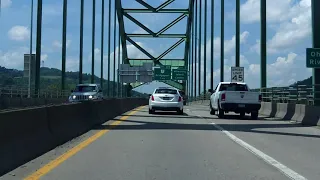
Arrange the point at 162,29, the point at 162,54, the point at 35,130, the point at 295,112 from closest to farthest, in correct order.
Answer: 1. the point at 35,130
2. the point at 295,112
3. the point at 162,29
4. the point at 162,54

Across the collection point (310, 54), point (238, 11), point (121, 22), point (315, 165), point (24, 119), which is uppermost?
point (121, 22)

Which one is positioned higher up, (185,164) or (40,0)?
(40,0)

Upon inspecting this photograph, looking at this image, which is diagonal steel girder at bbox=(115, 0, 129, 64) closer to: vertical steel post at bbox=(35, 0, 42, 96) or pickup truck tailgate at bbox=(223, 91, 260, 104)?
vertical steel post at bbox=(35, 0, 42, 96)

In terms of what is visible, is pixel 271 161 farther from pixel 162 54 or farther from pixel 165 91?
pixel 162 54

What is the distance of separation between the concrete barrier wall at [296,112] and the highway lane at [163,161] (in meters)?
6.45

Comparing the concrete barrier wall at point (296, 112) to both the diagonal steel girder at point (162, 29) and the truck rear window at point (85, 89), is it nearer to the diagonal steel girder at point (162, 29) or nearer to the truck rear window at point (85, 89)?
the truck rear window at point (85, 89)

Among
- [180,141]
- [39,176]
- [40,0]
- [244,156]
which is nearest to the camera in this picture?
[39,176]

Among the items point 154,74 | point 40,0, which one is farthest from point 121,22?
point 40,0

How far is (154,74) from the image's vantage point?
81.2m

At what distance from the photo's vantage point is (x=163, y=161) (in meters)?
9.96

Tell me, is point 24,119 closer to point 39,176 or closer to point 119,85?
point 39,176

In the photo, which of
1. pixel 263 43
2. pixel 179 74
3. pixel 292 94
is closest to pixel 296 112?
pixel 292 94

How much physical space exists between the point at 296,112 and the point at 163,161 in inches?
544

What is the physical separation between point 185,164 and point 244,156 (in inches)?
70.6
